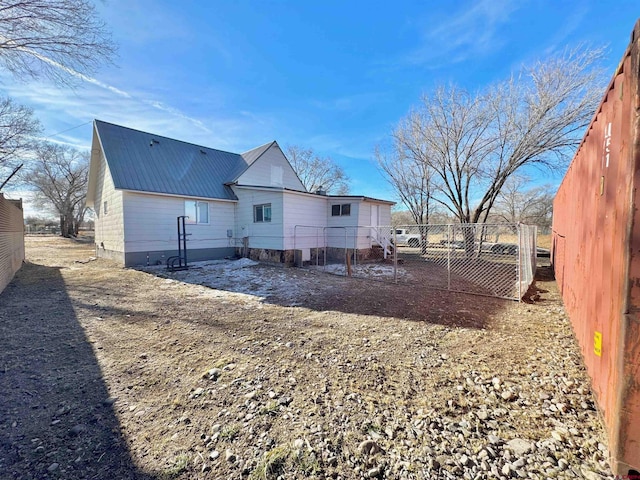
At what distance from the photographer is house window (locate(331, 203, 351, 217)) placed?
42.0ft

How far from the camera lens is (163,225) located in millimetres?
11211

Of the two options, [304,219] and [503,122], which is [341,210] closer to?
[304,219]

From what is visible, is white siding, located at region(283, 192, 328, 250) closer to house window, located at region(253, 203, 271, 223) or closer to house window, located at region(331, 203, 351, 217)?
house window, located at region(331, 203, 351, 217)

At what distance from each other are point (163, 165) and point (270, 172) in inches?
220

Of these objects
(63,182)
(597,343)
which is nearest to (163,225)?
(597,343)

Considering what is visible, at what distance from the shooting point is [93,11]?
22.1 ft

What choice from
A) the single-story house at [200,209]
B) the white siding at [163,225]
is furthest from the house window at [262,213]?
the white siding at [163,225]

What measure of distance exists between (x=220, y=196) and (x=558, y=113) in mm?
16126

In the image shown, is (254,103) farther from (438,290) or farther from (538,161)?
(538,161)

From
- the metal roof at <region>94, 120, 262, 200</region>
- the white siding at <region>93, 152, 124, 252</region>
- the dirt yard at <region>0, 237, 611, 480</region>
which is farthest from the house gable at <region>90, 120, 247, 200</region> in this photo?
Answer: the dirt yard at <region>0, 237, 611, 480</region>

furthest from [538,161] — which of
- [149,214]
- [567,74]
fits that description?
[149,214]

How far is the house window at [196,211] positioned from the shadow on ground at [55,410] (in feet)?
26.3

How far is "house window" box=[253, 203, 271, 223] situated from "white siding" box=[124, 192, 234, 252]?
5.99 ft

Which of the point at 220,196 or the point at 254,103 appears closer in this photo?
the point at 220,196
